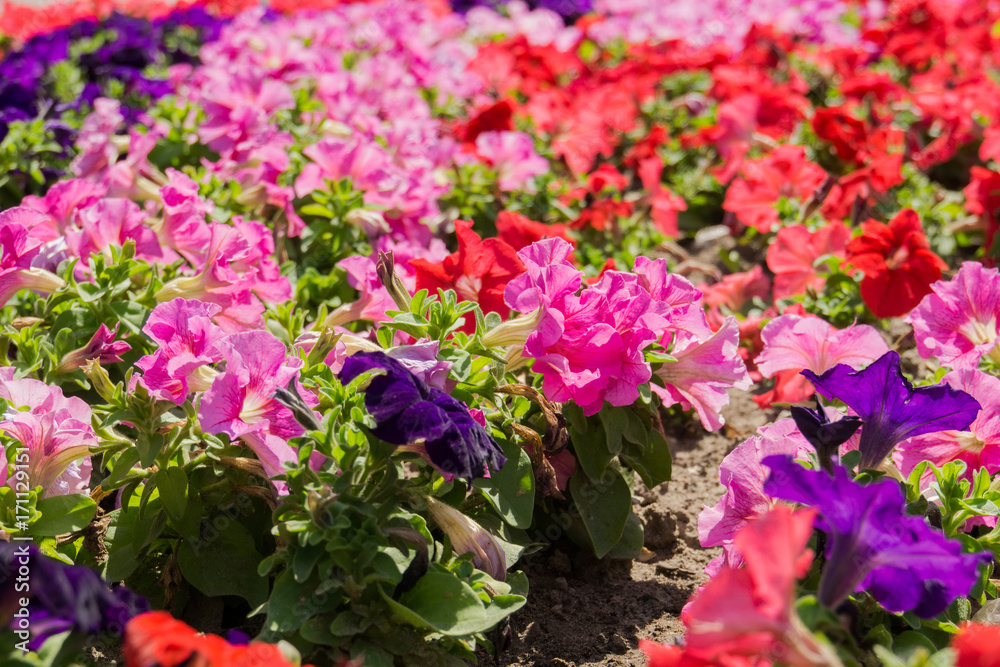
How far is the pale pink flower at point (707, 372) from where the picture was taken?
5.60 feet

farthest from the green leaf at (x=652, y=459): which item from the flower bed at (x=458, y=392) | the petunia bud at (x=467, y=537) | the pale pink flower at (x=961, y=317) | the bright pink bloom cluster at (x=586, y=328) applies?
the pale pink flower at (x=961, y=317)

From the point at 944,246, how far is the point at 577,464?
182cm

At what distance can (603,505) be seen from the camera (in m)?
1.84

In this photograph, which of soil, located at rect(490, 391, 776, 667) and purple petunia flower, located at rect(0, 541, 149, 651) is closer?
purple petunia flower, located at rect(0, 541, 149, 651)

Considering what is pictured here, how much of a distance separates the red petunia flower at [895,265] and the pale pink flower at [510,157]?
45.9 inches

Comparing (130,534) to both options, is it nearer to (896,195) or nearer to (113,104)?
(113,104)

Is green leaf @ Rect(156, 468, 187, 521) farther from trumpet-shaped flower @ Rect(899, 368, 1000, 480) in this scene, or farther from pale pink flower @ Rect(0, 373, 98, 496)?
trumpet-shaped flower @ Rect(899, 368, 1000, 480)

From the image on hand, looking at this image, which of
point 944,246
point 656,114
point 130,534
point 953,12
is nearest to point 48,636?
point 130,534

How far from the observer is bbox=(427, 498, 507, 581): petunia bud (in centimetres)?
148

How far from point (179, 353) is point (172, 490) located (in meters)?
0.26

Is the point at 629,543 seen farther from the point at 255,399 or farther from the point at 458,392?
the point at 255,399

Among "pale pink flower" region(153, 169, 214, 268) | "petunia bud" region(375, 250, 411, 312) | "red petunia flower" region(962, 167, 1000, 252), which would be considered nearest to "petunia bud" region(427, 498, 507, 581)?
"petunia bud" region(375, 250, 411, 312)

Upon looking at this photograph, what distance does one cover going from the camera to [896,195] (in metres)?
3.28

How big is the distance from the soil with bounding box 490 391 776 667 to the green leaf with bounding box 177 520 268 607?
1.55ft
